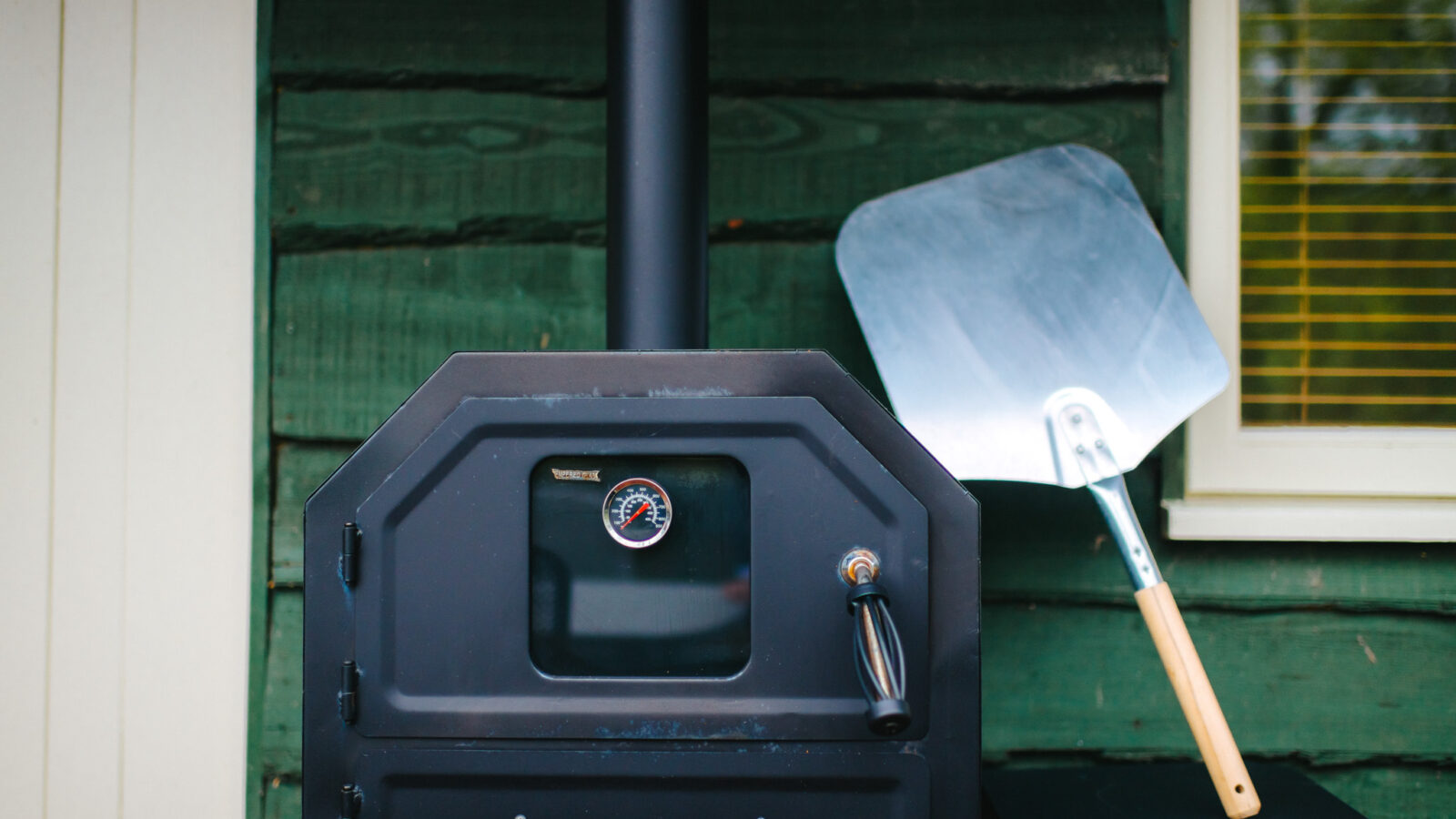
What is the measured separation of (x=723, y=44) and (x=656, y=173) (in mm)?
442

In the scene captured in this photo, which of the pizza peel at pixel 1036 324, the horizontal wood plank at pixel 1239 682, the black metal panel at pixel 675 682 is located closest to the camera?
the black metal panel at pixel 675 682

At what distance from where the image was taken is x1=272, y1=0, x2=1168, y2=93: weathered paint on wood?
1.19 metres

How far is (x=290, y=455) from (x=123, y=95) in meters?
0.65

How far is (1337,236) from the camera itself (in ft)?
4.00

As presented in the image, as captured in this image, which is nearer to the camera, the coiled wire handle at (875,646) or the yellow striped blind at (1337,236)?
the coiled wire handle at (875,646)

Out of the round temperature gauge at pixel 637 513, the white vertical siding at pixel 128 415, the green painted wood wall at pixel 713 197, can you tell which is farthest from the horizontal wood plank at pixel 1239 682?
the white vertical siding at pixel 128 415

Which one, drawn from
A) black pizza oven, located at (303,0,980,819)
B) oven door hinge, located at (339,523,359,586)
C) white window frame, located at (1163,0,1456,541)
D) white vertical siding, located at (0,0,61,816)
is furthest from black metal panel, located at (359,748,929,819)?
white vertical siding, located at (0,0,61,816)

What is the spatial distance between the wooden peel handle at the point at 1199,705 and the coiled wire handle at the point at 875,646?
39 centimetres

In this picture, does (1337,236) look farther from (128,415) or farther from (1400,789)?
(128,415)

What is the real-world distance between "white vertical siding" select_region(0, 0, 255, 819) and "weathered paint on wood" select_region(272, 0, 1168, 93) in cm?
15

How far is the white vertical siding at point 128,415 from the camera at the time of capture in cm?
119

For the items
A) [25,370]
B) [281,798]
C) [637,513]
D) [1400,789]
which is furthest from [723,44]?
[1400,789]

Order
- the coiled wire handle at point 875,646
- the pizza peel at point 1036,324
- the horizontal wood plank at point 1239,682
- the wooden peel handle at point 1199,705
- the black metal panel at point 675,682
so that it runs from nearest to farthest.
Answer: the coiled wire handle at point 875,646 → the black metal panel at point 675,682 → the wooden peel handle at point 1199,705 → the pizza peel at point 1036,324 → the horizontal wood plank at point 1239,682

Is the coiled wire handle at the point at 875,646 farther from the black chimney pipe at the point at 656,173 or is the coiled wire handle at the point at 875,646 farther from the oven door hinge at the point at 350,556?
the oven door hinge at the point at 350,556
